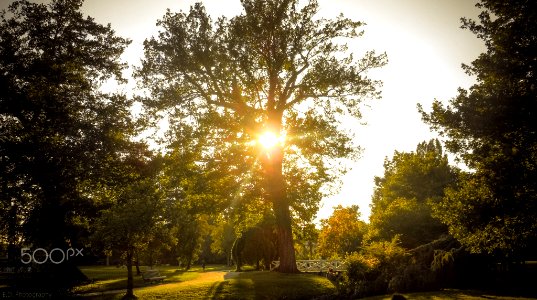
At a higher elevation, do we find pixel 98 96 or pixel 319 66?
pixel 319 66

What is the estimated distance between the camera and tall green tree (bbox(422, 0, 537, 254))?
15023 millimetres

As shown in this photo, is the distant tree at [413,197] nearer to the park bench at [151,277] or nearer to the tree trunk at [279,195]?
the tree trunk at [279,195]

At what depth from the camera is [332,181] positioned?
87.4 ft

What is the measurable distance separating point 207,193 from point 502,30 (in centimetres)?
2038

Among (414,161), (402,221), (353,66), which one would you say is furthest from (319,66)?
(414,161)

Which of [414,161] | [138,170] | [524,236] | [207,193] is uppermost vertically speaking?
[414,161]

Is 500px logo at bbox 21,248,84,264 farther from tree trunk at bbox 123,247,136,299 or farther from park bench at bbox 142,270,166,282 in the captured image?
tree trunk at bbox 123,247,136,299

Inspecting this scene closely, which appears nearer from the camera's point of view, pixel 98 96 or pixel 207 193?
pixel 98 96

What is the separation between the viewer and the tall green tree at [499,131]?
15.0 m

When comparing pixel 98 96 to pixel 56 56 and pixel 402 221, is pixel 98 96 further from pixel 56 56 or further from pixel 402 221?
pixel 402 221

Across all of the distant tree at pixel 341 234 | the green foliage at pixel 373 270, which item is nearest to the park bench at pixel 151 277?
the green foliage at pixel 373 270

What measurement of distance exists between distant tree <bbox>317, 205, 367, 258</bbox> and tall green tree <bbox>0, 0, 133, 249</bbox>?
44438mm

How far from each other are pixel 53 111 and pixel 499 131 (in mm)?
24335

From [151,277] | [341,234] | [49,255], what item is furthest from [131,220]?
[341,234]
